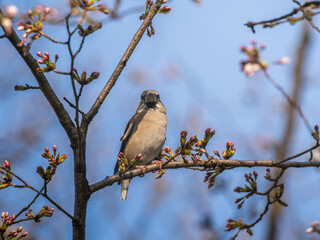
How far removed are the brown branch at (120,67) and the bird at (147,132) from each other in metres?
2.02

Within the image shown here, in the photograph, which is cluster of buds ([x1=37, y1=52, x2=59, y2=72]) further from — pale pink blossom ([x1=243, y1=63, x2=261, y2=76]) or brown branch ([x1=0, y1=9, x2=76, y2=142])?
pale pink blossom ([x1=243, y1=63, x2=261, y2=76])

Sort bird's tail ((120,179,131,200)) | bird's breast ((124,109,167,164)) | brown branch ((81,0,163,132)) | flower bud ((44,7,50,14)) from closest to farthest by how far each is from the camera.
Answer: flower bud ((44,7,50,14)) → brown branch ((81,0,163,132)) → bird's breast ((124,109,167,164)) → bird's tail ((120,179,131,200))

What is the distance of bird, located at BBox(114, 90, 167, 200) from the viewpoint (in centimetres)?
581

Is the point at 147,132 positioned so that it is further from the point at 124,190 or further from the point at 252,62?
the point at 252,62

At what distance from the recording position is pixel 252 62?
323 centimetres

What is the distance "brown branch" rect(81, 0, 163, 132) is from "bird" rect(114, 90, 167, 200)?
2022mm

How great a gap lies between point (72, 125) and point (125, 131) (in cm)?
273

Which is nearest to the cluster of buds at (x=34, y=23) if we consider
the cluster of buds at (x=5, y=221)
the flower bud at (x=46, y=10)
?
the flower bud at (x=46, y=10)

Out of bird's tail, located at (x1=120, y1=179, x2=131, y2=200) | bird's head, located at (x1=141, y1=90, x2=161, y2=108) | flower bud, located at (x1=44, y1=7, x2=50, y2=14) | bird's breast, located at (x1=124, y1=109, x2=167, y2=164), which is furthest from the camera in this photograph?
bird's tail, located at (x1=120, y1=179, x2=131, y2=200)

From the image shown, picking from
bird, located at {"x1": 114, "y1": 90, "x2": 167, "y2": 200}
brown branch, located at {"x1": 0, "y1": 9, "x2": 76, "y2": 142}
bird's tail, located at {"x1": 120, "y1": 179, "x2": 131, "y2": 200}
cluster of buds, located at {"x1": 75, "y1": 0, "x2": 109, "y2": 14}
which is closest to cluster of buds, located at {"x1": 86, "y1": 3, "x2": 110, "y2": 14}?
cluster of buds, located at {"x1": 75, "y1": 0, "x2": 109, "y2": 14}

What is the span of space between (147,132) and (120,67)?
2.09 m

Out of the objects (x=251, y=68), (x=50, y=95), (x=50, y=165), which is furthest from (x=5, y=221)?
(x=251, y=68)

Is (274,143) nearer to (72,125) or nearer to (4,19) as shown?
(72,125)

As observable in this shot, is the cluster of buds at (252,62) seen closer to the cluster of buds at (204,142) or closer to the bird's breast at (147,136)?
the cluster of buds at (204,142)
